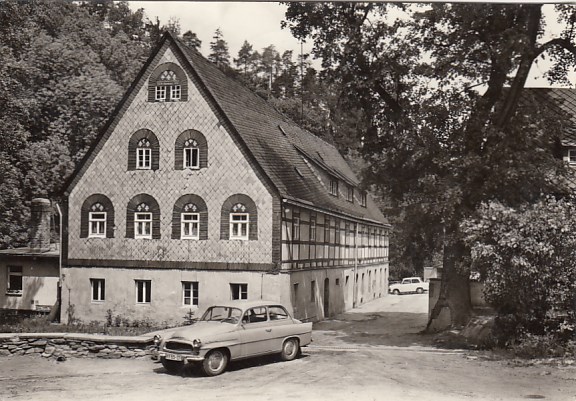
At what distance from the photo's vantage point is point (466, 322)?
56.8ft

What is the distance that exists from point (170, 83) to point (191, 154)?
1816 millimetres

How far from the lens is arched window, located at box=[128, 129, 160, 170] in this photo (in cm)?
1470

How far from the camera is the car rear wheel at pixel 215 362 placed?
1241 centimetres

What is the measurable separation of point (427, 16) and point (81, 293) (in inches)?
413

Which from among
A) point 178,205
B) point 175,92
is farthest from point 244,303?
point 175,92

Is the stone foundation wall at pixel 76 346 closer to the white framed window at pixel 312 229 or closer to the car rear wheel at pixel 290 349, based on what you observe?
the car rear wheel at pixel 290 349

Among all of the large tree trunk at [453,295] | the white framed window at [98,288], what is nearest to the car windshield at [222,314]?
the white framed window at [98,288]

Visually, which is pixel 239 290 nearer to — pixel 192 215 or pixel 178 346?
pixel 192 215

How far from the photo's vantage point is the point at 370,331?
1834 cm

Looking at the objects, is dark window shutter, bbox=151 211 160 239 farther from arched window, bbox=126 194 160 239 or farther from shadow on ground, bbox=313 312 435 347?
shadow on ground, bbox=313 312 435 347

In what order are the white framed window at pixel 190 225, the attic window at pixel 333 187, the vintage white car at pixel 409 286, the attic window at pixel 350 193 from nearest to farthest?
the white framed window at pixel 190 225
the attic window at pixel 333 187
the attic window at pixel 350 193
the vintage white car at pixel 409 286

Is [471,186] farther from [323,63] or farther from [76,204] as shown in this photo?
[76,204]

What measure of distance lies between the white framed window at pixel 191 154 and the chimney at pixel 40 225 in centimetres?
336

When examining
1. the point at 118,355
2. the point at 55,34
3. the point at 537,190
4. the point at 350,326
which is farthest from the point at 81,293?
the point at 537,190
